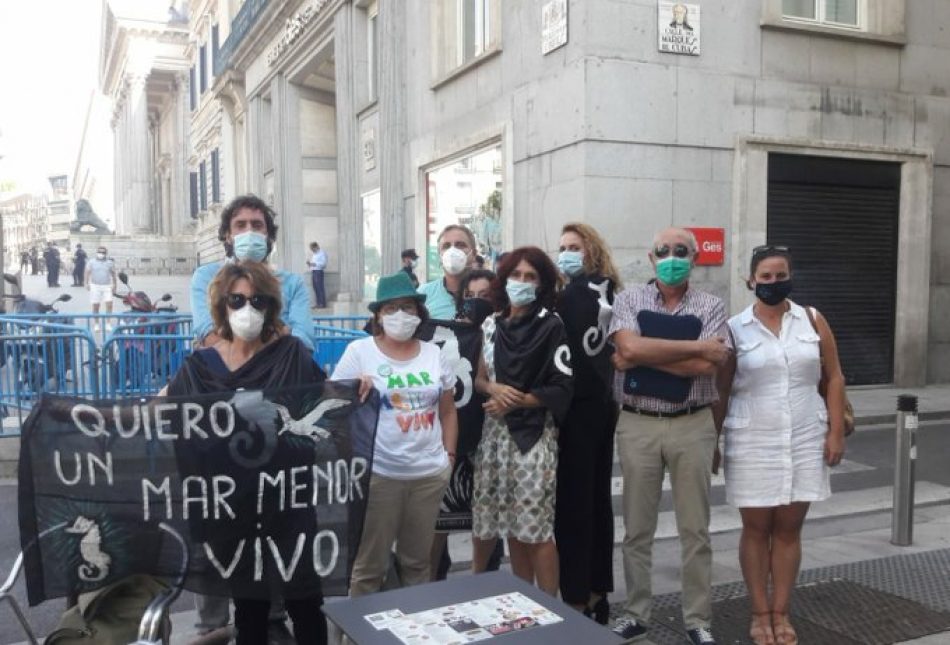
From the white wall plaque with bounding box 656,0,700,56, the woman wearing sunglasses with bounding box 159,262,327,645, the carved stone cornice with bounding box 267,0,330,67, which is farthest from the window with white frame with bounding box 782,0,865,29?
the carved stone cornice with bounding box 267,0,330,67

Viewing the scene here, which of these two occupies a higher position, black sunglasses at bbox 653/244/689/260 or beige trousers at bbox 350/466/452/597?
black sunglasses at bbox 653/244/689/260

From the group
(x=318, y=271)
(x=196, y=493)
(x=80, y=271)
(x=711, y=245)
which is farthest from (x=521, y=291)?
(x=80, y=271)

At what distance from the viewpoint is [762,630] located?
4.02m

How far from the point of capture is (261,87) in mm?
28016

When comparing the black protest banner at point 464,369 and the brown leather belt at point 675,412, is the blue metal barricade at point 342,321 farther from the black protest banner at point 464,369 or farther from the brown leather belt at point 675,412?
the brown leather belt at point 675,412

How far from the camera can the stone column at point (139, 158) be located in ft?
196

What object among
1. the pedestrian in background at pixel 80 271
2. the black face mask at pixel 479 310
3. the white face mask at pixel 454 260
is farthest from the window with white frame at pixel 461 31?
the pedestrian in background at pixel 80 271

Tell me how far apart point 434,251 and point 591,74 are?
569 cm

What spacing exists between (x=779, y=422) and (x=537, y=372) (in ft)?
3.72

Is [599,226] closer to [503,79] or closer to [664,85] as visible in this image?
[664,85]

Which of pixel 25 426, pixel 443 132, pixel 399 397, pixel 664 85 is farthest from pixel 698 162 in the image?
pixel 25 426

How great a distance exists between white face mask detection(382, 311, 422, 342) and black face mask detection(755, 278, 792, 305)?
1.59m

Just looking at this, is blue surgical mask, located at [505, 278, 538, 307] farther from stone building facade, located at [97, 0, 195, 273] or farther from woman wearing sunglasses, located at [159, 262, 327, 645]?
stone building facade, located at [97, 0, 195, 273]

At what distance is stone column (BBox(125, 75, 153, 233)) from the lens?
2355 inches
